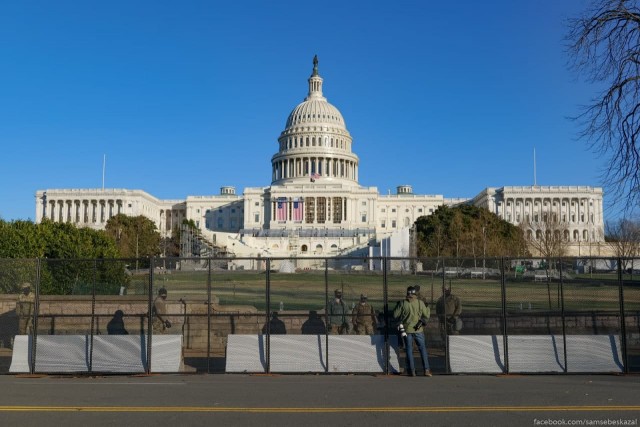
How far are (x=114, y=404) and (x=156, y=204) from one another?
15921cm

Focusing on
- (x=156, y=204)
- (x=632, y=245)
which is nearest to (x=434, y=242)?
(x=632, y=245)

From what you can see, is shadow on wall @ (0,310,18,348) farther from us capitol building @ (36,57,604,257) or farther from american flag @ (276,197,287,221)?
american flag @ (276,197,287,221)

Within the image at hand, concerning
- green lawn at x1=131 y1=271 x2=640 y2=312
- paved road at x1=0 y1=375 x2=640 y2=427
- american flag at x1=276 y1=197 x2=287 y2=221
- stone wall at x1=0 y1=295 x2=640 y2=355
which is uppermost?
american flag at x1=276 y1=197 x2=287 y2=221

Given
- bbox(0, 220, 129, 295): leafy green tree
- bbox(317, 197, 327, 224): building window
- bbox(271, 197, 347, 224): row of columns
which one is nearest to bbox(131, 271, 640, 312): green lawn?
bbox(0, 220, 129, 295): leafy green tree

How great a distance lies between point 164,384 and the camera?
1417 cm

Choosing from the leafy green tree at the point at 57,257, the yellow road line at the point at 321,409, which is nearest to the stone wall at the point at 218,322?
the leafy green tree at the point at 57,257

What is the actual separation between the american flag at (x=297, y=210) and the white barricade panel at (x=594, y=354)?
126376 mm

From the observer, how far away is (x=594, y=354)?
52.1 ft

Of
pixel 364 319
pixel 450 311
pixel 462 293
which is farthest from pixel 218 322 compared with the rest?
pixel 462 293

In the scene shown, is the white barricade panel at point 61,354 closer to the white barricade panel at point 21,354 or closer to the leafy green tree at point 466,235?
the white barricade panel at point 21,354

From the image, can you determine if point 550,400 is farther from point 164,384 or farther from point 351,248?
point 351,248

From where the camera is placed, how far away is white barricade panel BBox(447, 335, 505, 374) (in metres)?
15.8

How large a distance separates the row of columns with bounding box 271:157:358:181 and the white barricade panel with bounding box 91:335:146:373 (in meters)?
139

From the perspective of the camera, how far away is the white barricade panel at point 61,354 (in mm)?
16203
